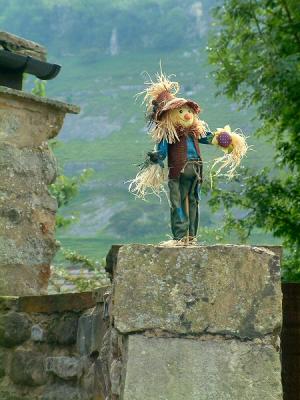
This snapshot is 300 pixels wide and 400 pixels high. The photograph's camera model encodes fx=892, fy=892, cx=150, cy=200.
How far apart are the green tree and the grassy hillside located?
1226 inches

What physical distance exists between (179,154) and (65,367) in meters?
1.49

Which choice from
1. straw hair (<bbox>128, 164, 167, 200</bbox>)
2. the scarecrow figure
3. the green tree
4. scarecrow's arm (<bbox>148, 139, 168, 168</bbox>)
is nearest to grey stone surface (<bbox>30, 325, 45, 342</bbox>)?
the scarecrow figure

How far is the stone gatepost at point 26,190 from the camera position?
555 centimetres

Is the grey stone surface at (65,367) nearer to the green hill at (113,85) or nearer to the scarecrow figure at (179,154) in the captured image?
the scarecrow figure at (179,154)

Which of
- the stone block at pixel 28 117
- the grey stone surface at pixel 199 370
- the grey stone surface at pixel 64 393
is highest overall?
the stone block at pixel 28 117

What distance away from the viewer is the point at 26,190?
5660 millimetres

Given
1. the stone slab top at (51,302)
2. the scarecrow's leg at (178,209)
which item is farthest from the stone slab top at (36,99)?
the scarecrow's leg at (178,209)

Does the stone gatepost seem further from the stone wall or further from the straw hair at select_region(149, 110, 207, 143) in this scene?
the straw hair at select_region(149, 110, 207, 143)

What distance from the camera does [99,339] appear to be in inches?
175

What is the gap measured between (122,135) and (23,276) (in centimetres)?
7813

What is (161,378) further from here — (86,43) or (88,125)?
(86,43)

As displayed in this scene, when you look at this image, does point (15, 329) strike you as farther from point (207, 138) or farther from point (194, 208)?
point (207, 138)

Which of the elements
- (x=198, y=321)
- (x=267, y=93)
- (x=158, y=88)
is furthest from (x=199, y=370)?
(x=267, y=93)

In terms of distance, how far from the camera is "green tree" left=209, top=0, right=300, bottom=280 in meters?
10.1
